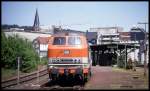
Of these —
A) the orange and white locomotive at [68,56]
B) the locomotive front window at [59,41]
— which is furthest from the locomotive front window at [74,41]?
Answer: the locomotive front window at [59,41]

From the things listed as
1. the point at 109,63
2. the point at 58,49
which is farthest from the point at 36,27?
the point at 58,49

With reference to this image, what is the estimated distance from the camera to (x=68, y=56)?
59.0ft

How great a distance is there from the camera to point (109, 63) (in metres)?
54.2

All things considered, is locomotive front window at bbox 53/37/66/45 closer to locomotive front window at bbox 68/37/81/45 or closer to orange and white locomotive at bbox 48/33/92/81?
orange and white locomotive at bbox 48/33/92/81

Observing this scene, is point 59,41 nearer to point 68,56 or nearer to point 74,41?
point 74,41

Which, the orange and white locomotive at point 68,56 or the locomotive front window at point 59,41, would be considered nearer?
the orange and white locomotive at point 68,56

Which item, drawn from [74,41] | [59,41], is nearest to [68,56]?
[74,41]

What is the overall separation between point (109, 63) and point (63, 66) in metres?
37.2

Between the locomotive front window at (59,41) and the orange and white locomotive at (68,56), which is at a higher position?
the locomotive front window at (59,41)

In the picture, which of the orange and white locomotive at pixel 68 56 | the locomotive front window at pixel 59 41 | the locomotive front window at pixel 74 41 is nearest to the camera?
the orange and white locomotive at pixel 68 56

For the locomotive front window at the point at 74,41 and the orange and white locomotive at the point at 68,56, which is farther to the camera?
the locomotive front window at the point at 74,41

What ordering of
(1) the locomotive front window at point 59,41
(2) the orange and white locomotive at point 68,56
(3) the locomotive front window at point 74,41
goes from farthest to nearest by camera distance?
(1) the locomotive front window at point 59,41, (3) the locomotive front window at point 74,41, (2) the orange and white locomotive at point 68,56

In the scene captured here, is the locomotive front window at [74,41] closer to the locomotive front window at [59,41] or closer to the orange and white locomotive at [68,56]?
the orange and white locomotive at [68,56]

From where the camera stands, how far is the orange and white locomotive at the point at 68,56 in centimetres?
1762
